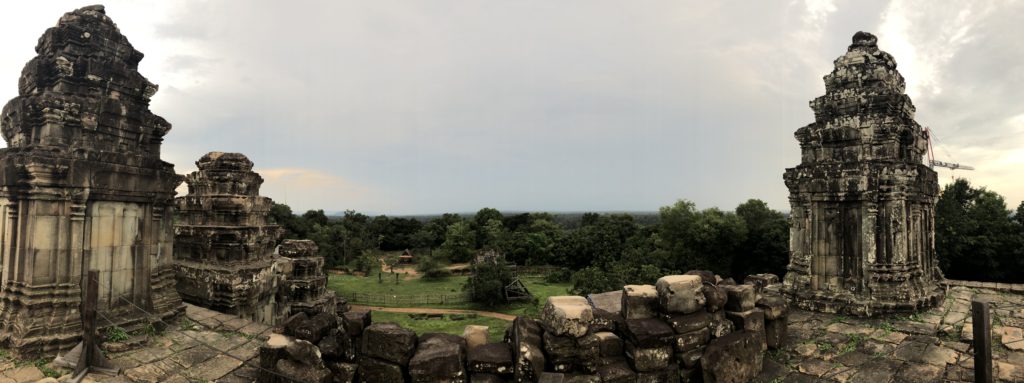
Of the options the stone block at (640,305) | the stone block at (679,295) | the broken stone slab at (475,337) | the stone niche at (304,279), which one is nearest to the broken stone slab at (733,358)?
the stone block at (679,295)

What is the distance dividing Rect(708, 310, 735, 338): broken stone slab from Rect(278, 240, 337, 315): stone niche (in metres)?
9.15

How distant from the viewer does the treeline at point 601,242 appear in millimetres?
31297

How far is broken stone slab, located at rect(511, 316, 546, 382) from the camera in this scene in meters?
4.11

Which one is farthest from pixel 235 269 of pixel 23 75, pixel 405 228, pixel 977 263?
pixel 405 228

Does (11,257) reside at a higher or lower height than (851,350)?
higher

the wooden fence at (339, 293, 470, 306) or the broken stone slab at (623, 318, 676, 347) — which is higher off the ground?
the broken stone slab at (623, 318, 676, 347)

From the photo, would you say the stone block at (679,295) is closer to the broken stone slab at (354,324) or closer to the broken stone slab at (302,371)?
the broken stone slab at (354,324)

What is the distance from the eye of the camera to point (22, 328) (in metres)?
5.06

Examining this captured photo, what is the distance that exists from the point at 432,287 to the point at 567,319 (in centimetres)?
2936

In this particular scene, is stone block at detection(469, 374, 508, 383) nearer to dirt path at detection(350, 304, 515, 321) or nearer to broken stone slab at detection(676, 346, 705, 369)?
broken stone slab at detection(676, 346, 705, 369)

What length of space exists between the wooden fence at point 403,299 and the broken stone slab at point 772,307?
2292 centimetres

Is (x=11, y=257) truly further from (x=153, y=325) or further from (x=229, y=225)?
(x=229, y=225)

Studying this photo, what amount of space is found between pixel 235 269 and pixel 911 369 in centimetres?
1029

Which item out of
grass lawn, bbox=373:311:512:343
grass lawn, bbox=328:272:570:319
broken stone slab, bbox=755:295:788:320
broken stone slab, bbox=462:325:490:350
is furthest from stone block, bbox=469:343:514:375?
grass lawn, bbox=328:272:570:319
